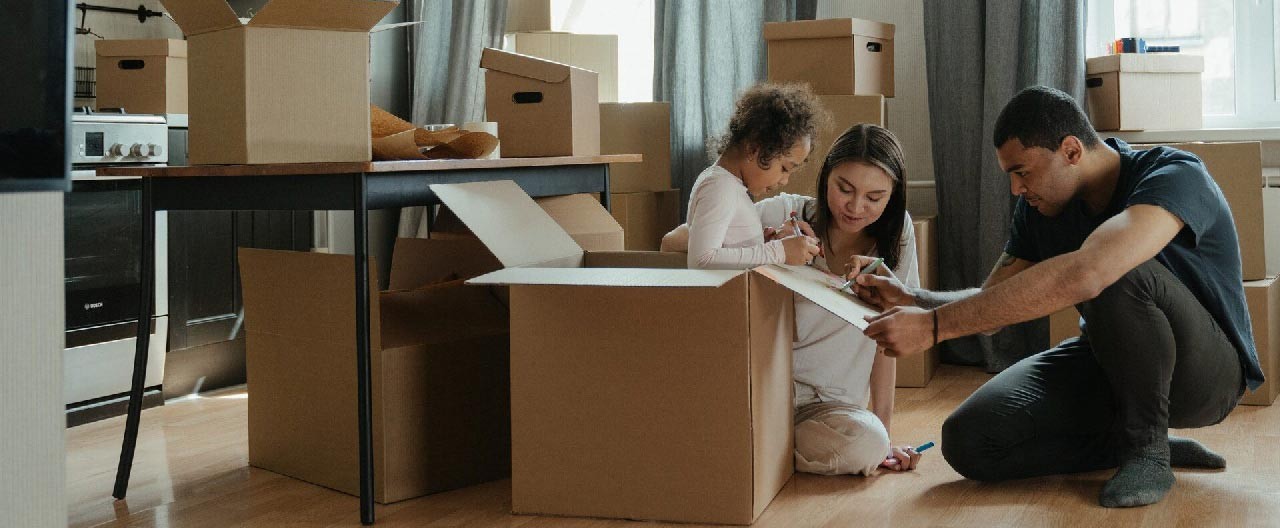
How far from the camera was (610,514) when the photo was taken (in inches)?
76.0

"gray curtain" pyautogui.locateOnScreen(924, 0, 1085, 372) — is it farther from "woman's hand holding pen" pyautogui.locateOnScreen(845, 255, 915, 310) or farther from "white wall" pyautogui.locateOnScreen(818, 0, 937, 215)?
"woman's hand holding pen" pyautogui.locateOnScreen(845, 255, 915, 310)

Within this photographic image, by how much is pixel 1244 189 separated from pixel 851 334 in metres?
1.34

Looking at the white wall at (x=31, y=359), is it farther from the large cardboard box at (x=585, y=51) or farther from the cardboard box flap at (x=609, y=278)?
the large cardboard box at (x=585, y=51)

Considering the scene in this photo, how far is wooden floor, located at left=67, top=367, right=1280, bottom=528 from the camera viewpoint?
194 centimetres

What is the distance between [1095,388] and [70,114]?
1.82 metres

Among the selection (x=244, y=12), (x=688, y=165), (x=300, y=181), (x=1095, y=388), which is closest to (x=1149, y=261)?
(x=1095, y=388)

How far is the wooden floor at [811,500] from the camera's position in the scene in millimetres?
1943

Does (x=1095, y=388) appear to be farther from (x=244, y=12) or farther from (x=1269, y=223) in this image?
(x=244, y=12)

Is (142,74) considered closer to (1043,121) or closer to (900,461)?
(900,461)

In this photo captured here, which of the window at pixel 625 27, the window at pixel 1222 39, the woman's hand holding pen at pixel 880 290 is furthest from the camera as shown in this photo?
the window at pixel 625 27

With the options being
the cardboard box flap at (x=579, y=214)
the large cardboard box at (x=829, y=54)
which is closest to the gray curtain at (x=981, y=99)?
the large cardboard box at (x=829, y=54)

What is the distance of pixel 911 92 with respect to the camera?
372 cm

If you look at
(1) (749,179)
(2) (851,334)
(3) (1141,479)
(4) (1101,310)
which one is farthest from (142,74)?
(3) (1141,479)

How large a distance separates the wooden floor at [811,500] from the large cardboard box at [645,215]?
4.68ft
